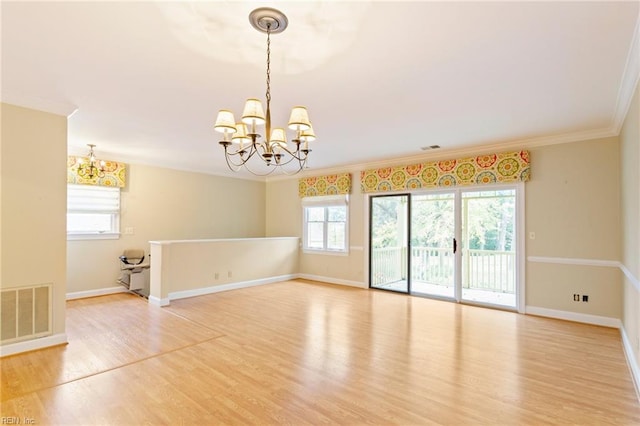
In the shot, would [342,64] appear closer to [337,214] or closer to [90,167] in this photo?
[337,214]

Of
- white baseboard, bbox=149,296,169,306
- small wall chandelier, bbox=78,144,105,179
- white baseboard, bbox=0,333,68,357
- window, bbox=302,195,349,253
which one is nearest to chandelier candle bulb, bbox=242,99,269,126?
white baseboard, bbox=0,333,68,357

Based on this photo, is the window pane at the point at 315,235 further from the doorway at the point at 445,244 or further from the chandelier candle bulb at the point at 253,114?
the chandelier candle bulb at the point at 253,114

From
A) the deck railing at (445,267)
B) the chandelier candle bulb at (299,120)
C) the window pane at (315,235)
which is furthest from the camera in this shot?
the window pane at (315,235)

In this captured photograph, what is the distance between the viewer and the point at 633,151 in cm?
297

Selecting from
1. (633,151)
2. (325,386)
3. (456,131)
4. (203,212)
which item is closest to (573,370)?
(633,151)

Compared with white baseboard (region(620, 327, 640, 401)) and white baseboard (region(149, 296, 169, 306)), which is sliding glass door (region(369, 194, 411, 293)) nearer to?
white baseboard (region(620, 327, 640, 401))

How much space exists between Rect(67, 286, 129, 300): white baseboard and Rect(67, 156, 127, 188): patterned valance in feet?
6.22

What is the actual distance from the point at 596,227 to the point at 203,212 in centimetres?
698

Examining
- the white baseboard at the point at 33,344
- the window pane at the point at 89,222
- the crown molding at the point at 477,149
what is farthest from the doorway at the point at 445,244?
the window pane at the point at 89,222

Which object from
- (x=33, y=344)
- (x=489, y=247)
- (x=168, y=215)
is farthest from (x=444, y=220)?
(x=33, y=344)

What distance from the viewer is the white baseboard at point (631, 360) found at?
2619 millimetres

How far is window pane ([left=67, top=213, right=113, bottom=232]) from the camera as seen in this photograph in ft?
18.2

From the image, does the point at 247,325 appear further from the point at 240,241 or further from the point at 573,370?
the point at 573,370

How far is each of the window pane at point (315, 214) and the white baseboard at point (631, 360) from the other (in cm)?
526
